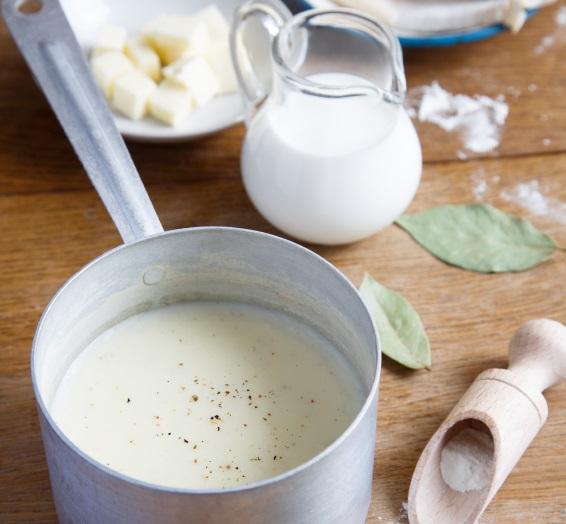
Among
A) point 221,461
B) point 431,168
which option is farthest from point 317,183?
point 221,461

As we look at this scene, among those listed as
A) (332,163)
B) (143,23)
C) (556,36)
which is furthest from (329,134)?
(556,36)

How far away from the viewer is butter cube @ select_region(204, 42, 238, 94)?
3.70ft

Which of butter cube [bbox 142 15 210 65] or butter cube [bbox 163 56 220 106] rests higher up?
butter cube [bbox 142 15 210 65]

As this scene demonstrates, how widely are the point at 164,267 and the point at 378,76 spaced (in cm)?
33

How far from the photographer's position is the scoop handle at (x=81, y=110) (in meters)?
0.80

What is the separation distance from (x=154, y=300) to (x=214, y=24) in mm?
453

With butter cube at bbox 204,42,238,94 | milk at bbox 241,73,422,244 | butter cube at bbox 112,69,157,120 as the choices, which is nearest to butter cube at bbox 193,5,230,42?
butter cube at bbox 204,42,238,94

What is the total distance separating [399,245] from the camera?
100 centimetres

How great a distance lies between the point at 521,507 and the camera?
786 mm

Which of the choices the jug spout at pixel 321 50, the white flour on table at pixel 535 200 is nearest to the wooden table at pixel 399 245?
the white flour on table at pixel 535 200

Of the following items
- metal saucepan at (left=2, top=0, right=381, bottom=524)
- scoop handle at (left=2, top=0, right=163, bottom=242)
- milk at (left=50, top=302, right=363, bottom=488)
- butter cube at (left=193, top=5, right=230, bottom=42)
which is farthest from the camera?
butter cube at (left=193, top=5, right=230, bottom=42)

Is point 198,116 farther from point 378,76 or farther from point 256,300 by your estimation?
point 256,300

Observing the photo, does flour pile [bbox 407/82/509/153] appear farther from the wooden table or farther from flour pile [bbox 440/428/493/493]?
flour pile [bbox 440/428/493/493]

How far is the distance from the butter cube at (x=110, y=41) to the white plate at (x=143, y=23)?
0.13 feet
